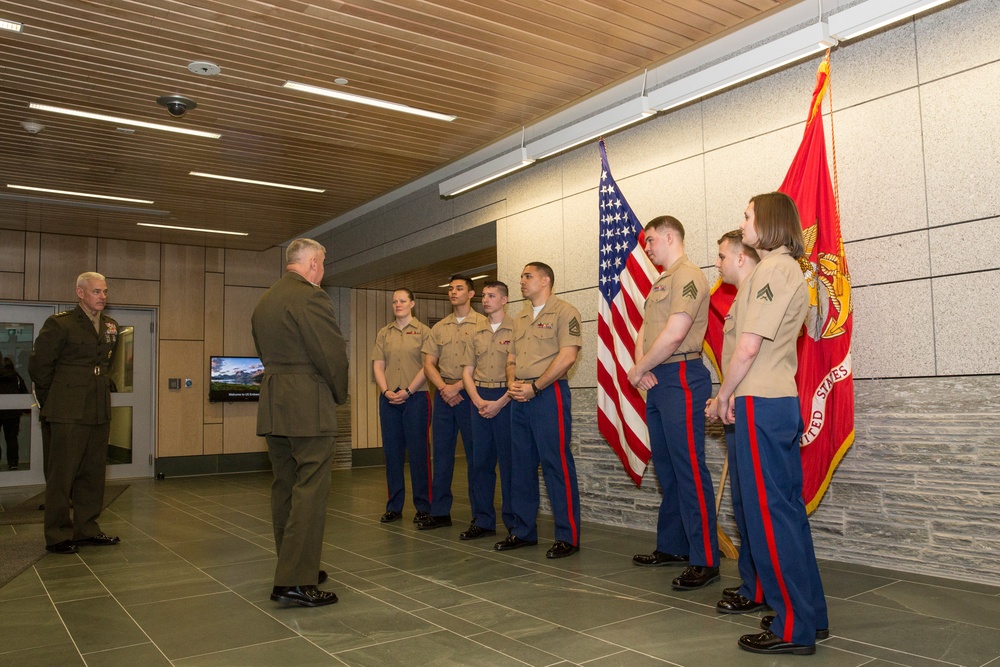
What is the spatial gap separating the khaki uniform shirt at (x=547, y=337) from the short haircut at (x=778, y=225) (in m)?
1.83

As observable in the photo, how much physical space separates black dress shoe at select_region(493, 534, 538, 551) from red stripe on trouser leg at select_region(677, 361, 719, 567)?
1.37 metres

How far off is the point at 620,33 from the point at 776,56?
926 millimetres

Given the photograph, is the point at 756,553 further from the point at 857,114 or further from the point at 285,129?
the point at 285,129

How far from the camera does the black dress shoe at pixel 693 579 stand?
3.50 metres

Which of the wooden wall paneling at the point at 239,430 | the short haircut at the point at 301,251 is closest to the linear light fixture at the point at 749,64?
the short haircut at the point at 301,251

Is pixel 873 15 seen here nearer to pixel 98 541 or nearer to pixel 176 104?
pixel 176 104

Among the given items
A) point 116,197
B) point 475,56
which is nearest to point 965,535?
point 475,56

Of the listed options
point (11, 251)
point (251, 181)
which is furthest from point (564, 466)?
point (11, 251)

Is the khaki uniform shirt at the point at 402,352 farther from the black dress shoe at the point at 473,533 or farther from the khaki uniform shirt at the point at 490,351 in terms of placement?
the black dress shoe at the point at 473,533

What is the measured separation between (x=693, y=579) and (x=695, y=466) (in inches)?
21.3

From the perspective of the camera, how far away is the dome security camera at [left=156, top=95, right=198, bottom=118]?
17.3 feet

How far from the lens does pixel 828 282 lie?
3.85m

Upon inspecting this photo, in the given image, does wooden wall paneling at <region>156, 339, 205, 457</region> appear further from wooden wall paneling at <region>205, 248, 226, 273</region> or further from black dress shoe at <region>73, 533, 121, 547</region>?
black dress shoe at <region>73, 533, 121, 547</region>

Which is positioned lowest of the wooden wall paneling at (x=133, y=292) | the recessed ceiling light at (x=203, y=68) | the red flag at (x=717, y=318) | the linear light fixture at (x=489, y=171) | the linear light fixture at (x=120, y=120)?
the red flag at (x=717, y=318)
